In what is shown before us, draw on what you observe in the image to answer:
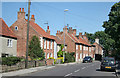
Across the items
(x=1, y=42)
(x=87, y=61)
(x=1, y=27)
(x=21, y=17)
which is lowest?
(x=87, y=61)

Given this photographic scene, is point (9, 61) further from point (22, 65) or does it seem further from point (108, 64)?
point (108, 64)

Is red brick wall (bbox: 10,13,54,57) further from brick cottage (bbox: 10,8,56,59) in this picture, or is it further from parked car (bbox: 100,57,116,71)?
parked car (bbox: 100,57,116,71)

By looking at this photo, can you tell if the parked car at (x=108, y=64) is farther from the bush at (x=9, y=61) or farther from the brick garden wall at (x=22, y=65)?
the bush at (x=9, y=61)

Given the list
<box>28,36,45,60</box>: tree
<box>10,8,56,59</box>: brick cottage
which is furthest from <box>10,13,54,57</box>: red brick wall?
<box>28,36,45,60</box>: tree

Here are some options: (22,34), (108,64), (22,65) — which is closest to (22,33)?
(22,34)

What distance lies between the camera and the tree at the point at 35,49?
1407 inches

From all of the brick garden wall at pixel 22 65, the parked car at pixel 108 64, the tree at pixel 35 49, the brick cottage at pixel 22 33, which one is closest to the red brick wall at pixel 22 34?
the brick cottage at pixel 22 33

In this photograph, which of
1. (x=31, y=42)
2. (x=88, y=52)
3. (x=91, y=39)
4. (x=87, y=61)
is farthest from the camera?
(x=91, y=39)

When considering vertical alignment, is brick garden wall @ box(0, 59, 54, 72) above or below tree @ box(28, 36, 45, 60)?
below

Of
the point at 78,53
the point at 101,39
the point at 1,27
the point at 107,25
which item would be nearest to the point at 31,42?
the point at 1,27

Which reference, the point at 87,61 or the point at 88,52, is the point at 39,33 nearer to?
the point at 87,61

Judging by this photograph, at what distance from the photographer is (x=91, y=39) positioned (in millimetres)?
Result: 110312

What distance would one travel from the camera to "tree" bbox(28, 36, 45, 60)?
35737 mm

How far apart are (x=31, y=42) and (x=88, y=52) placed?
4212 cm
